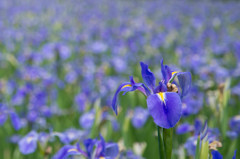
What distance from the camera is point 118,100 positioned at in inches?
114

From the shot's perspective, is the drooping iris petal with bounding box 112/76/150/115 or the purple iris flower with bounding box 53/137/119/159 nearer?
the drooping iris petal with bounding box 112/76/150/115

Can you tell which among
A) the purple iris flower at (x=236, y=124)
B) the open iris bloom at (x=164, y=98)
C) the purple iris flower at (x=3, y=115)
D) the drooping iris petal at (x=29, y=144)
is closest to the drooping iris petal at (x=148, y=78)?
the open iris bloom at (x=164, y=98)

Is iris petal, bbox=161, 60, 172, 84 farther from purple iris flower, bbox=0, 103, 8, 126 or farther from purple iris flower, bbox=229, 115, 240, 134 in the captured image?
purple iris flower, bbox=0, 103, 8, 126

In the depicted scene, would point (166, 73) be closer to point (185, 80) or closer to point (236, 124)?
point (185, 80)

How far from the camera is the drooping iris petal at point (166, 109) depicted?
2.64 ft

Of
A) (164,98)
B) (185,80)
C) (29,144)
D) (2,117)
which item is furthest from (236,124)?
(2,117)

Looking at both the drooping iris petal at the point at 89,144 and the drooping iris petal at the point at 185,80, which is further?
the drooping iris petal at the point at 89,144

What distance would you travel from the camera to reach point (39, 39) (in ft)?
17.6

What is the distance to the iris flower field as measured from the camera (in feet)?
3.27

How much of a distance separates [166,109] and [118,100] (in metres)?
2.08

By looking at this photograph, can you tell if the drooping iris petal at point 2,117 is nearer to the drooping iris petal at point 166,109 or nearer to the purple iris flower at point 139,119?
the purple iris flower at point 139,119

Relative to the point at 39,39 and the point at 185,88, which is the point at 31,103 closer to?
the point at 185,88

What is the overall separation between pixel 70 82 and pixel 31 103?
38.9 inches

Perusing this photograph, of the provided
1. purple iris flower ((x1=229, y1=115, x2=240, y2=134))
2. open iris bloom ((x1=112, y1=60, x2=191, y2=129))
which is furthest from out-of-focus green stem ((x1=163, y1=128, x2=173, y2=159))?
purple iris flower ((x1=229, y1=115, x2=240, y2=134))
